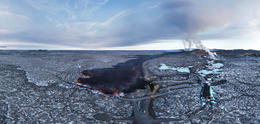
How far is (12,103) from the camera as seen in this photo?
891 cm

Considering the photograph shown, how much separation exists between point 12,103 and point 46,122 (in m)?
3.81

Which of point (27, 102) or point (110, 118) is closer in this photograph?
point (110, 118)

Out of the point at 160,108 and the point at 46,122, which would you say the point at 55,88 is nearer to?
the point at 46,122

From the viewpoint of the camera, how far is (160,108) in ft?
29.5

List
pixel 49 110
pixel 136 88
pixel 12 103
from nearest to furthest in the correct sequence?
pixel 49 110 → pixel 12 103 → pixel 136 88

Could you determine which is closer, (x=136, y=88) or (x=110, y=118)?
(x=110, y=118)

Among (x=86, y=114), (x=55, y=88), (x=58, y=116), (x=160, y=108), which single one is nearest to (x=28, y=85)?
(x=55, y=88)

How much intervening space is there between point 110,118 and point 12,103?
21.4 ft

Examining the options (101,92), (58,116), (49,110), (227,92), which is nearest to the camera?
(58,116)

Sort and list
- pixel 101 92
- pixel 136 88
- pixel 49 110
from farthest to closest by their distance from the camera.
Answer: pixel 136 88, pixel 101 92, pixel 49 110

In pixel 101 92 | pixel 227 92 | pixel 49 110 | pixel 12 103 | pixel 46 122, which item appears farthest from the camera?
pixel 101 92

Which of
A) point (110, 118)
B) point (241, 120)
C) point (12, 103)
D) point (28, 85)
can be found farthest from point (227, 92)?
point (28, 85)

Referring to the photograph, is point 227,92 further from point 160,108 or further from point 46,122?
point 46,122

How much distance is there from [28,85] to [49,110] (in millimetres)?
6401
